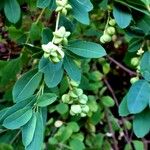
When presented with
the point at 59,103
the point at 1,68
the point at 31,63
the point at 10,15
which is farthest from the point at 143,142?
the point at 10,15

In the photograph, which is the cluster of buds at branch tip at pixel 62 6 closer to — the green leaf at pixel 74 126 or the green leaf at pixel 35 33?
the green leaf at pixel 35 33

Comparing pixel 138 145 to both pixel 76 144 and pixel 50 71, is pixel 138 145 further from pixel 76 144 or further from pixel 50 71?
pixel 50 71

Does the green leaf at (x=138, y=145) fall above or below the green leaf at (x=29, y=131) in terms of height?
below

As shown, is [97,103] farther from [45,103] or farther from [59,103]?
[45,103]

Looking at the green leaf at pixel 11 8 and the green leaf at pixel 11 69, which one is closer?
the green leaf at pixel 11 8

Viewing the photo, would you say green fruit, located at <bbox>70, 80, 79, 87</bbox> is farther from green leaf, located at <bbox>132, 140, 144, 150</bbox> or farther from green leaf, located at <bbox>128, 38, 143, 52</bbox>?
green leaf, located at <bbox>132, 140, 144, 150</bbox>

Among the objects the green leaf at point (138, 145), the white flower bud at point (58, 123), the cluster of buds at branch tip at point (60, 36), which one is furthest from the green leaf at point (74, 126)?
the cluster of buds at branch tip at point (60, 36)
